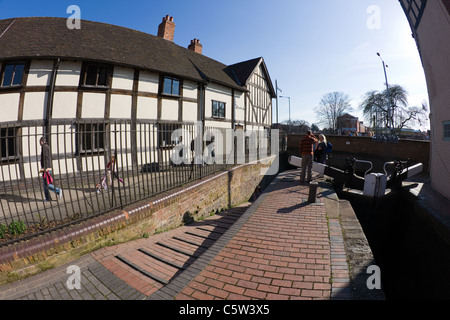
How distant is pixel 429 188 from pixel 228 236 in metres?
8.51

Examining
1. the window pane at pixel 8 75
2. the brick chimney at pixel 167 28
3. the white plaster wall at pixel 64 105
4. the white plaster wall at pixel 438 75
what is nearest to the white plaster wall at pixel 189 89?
the white plaster wall at pixel 64 105

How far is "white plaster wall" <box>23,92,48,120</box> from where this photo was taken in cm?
739

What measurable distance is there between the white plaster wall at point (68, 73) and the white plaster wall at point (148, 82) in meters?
2.34

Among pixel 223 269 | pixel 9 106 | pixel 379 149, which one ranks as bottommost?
pixel 223 269

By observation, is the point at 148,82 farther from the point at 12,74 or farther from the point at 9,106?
the point at 9,106

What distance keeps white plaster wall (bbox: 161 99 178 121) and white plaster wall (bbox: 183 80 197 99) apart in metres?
0.90

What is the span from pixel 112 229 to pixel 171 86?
8.47m

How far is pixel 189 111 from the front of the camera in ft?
37.8

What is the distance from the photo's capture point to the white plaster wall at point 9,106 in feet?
23.3

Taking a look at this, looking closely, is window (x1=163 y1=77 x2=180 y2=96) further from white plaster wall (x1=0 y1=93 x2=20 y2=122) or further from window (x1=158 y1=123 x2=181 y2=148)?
white plaster wall (x1=0 y1=93 x2=20 y2=122)

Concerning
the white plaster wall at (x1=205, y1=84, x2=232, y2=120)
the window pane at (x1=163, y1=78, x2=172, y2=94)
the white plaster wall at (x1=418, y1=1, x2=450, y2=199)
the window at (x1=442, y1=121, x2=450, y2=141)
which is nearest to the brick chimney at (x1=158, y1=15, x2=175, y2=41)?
the white plaster wall at (x1=205, y1=84, x2=232, y2=120)

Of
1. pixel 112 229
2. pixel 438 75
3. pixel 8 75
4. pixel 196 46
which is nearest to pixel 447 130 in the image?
pixel 438 75

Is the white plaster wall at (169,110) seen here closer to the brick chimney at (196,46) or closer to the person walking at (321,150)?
the person walking at (321,150)
